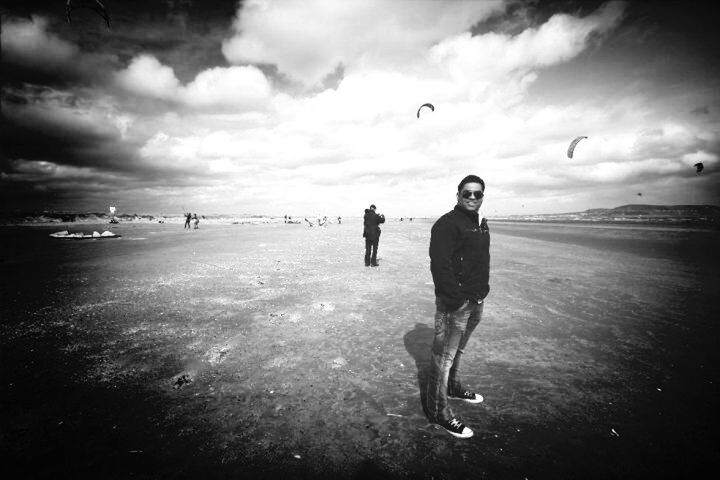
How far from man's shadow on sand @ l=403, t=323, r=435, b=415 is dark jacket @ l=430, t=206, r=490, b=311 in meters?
1.85

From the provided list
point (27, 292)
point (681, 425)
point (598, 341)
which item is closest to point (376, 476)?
point (681, 425)

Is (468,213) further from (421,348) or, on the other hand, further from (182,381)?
(182,381)

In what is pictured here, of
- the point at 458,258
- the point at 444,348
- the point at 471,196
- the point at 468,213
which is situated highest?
the point at 471,196

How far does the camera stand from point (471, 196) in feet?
12.2

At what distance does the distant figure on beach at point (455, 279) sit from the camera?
11.5 feet

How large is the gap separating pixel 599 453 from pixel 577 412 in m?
0.73

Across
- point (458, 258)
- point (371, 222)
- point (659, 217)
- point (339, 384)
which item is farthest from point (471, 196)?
point (659, 217)

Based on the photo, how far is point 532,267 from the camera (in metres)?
15.0

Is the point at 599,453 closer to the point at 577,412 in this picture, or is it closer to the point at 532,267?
the point at 577,412

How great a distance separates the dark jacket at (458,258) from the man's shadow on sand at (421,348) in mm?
1846

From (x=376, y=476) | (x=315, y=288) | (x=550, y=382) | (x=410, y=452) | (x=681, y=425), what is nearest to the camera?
(x=376, y=476)

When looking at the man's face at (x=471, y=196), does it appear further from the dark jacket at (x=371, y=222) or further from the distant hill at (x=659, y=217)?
the distant hill at (x=659, y=217)

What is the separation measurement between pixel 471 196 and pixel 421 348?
3.65m

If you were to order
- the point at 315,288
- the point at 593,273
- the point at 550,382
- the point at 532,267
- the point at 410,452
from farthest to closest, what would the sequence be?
the point at 532,267 → the point at 593,273 → the point at 315,288 → the point at 550,382 → the point at 410,452
